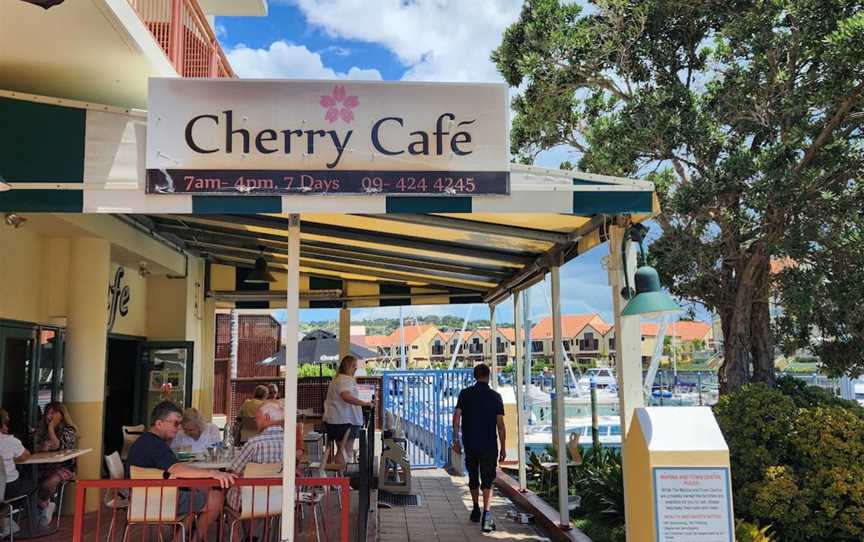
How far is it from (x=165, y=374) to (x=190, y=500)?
5.42 m

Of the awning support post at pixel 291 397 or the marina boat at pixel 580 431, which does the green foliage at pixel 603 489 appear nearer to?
the awning support post at pixel 291 397

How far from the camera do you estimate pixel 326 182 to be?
14.3ft

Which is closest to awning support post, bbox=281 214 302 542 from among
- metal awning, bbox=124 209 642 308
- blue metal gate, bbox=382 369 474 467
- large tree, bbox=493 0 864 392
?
metal awning, bbox=124 209 642 308

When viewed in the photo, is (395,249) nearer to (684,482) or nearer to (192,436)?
(192,436)

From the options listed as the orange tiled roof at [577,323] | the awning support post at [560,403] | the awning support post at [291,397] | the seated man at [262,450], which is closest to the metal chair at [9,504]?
the seated man at [262,450]

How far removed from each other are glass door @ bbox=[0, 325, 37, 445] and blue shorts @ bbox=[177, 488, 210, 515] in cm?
234

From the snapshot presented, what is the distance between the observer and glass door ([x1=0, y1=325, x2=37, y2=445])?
20.8 ft

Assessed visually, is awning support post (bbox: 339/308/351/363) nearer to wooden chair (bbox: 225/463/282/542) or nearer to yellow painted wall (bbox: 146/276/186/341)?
yellow painted wall (bbox: 146/276/186/341)

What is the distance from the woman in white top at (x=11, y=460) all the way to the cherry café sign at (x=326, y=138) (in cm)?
282

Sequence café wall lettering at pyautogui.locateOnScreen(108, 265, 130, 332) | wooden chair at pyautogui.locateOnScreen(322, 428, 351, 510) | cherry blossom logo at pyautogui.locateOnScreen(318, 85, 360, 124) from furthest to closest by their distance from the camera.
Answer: café wall lettering at pyautogui.locateOnScreen(108, 265, 130, 332) < wooden chair at pyautogui.locateOnScreen(322, 428, 351, 510) < cherry blossom logo at pyautogui.locateOnScreen(318, 85, 360, 124)

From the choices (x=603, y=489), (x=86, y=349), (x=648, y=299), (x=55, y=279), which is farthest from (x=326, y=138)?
(x=603, y=489)

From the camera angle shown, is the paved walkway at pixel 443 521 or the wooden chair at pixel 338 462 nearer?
the paved walkway at pixel 443 521

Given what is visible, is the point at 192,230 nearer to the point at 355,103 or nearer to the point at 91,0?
the point at 91,0

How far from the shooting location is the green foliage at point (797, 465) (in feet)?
18.5
